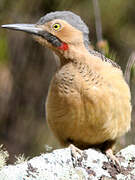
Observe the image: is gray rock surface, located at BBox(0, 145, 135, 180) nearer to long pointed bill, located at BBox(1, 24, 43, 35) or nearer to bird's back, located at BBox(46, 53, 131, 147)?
bird's back, located at BBox(46, 53, 131, 147)

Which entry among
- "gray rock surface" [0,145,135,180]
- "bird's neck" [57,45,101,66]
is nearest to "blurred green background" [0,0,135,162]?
"bird's neck" [57,45,101,66]

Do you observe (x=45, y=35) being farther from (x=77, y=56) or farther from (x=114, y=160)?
(x=114, y=160)

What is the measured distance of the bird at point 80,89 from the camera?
4645 millimetres

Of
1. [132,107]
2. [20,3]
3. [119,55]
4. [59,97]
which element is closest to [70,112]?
[59,97]

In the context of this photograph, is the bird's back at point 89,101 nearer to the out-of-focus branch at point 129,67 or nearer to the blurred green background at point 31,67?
the out-of-focus branch at point 129,67

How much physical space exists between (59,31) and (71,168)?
58.8 inches

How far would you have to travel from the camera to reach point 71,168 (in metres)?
3.93

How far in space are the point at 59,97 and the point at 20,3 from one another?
231 cm

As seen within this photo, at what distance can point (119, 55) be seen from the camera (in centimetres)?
780

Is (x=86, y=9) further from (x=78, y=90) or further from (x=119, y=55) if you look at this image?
(x=78, y=90)

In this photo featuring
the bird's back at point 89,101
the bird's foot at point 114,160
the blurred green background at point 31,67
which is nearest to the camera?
the bird's foot at point 114,160

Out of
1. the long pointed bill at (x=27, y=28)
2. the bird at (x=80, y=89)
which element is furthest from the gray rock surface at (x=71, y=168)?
the long pointed bill at (x=27, y=28)

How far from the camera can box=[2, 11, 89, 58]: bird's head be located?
481 cm

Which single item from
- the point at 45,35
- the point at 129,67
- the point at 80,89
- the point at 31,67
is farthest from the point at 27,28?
the point at 31,67
